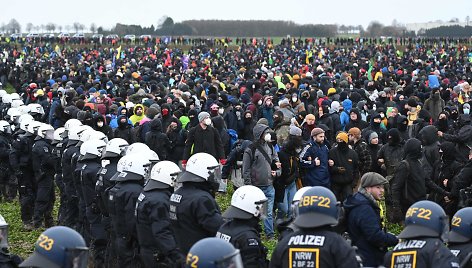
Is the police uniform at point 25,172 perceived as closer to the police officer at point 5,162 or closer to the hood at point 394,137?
the police officer at point 5,162

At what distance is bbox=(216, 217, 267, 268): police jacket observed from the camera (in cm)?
807

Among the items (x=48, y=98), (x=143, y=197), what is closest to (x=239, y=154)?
(x=143, y=197)

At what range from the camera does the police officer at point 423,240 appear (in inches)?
277

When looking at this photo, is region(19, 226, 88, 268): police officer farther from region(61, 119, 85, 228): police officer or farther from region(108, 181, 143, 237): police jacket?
region(61, 119, 85, 228): police officer

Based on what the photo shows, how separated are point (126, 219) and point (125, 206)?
6.8 inches

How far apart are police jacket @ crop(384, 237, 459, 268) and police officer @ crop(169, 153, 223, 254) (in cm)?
208

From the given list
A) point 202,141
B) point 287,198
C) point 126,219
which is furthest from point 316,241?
point 202,141

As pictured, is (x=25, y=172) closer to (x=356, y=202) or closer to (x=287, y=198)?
(x=287, y=198)

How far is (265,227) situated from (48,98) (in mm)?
12675

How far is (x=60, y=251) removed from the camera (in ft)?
20.2

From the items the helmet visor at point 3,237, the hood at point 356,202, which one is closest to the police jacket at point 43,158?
the hood at point 356,202

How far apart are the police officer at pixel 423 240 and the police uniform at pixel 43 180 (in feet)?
31.0

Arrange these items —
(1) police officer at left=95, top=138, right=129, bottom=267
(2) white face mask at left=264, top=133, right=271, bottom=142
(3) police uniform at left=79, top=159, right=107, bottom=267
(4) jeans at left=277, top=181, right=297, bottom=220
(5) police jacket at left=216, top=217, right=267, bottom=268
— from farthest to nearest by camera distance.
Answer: (4) jeans at left=277, top=181, right=297, bottom=220 < (2) white face mask at left=264, top=133, right=271, bottom=142 < (3) police uniform at left=79, top=159, right=107, bottom=267 < (1) police officer at left=95, top=138, right=129, bottom=267 < (5) police jacket at left=216, top=217, right=267, bottom=268

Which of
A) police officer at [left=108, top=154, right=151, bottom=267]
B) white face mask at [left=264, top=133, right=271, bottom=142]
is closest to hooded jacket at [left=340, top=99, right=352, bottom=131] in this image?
white face mask at [left=264, top=133, right=271, bottom=142]
